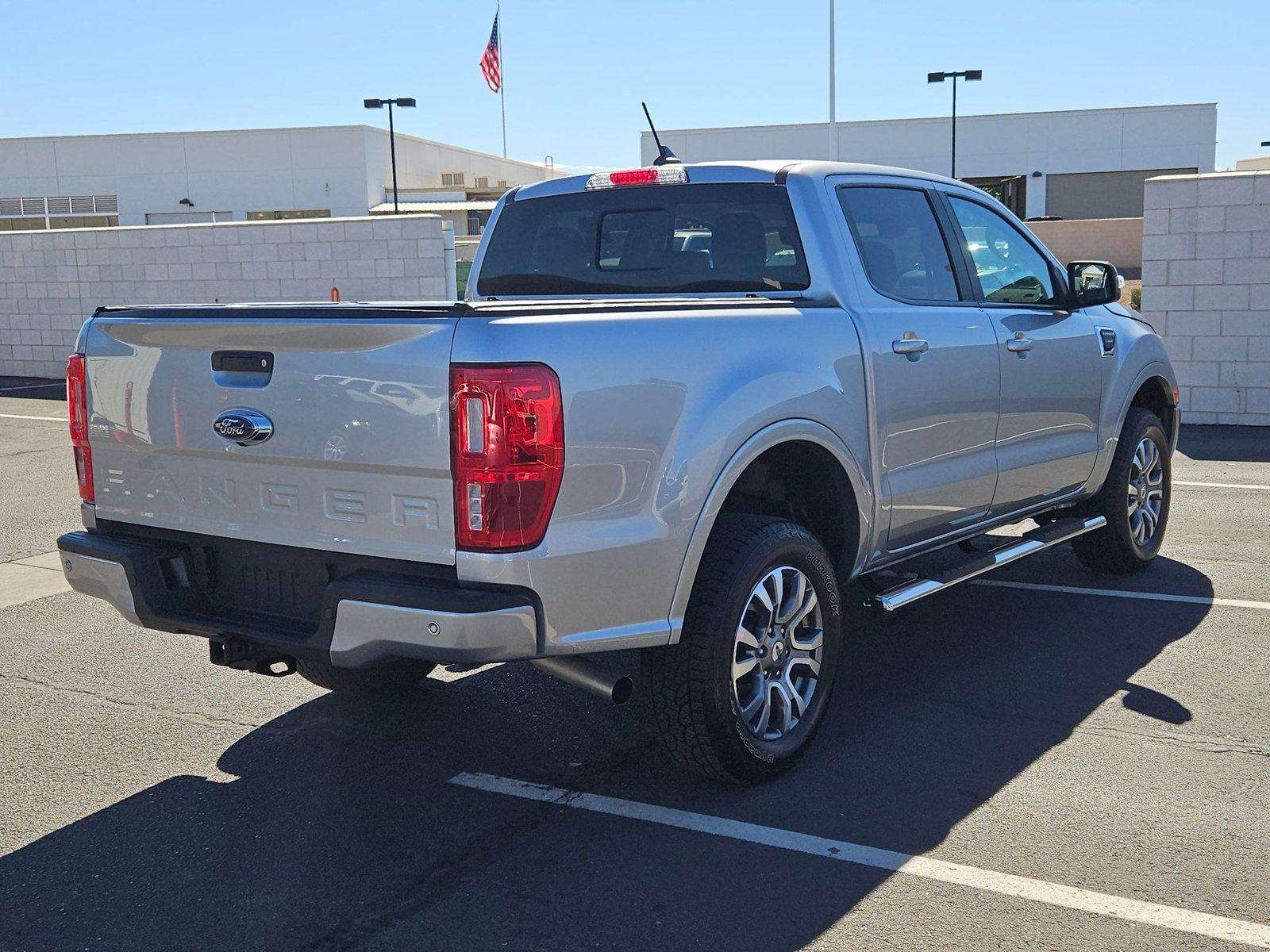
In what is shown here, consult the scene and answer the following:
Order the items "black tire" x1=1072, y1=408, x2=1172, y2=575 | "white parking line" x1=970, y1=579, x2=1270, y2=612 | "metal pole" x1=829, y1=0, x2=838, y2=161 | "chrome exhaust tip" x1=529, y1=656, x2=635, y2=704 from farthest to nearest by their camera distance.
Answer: "metal pole" x1=829, y1=0, x2=838, y2=161 < "black tire" x1=1072, y1=408, x2=1172, y2=575 < "white parking line" x1=970, y1=579, x2=1270, y2=612 < "chrome exhaust tip" x1=529, y1=656, x2=635, y2=704

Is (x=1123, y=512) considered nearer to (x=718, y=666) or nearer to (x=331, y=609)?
(x=718, y=666)

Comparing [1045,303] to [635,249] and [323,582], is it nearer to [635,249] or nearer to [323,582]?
[635,249]

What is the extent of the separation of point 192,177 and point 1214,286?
50453 mm

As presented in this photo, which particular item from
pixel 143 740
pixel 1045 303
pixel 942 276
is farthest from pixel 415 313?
pixel 1045 303

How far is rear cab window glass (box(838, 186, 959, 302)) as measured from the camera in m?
5.11

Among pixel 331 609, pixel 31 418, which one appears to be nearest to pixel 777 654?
pixel 331 609

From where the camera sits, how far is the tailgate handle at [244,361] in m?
3.83

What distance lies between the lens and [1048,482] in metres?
6.09

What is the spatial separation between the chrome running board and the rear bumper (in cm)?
180

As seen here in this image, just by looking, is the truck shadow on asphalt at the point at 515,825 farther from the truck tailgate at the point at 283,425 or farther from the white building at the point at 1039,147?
the white building at the point at 1039,147

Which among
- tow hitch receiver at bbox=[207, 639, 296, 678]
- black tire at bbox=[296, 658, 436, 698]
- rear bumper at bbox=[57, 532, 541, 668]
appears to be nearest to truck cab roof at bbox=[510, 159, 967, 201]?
black tire at bbox=[296, 658, 436, 698]

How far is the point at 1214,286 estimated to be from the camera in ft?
39.1

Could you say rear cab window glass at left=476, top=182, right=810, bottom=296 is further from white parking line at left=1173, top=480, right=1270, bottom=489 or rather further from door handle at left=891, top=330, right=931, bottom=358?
white parking line at left=1173, top=480, right=1270, bottom=489

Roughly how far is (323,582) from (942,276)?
9.75 ft
